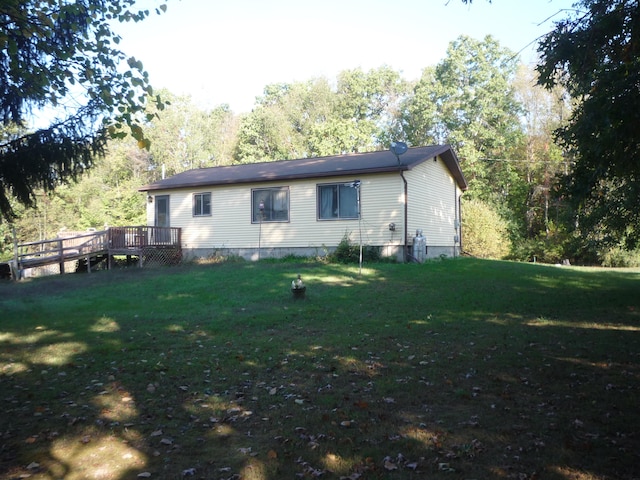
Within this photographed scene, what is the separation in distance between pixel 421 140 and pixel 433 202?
63.4 feet

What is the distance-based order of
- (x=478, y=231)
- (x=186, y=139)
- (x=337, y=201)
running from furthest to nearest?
(x=186, y=139)
(x=478, y=231)
(x=337, y=201)

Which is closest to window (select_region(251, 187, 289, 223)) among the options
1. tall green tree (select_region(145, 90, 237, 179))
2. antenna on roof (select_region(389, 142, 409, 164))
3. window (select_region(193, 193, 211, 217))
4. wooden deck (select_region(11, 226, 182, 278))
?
window (select_region(193, 193, 211, 217))

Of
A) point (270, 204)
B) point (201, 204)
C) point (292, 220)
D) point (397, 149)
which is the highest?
point (397, 149)

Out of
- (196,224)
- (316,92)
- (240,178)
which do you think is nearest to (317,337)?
(240,178)

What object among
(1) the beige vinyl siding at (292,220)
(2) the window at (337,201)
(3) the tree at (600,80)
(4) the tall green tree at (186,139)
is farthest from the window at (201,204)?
(4) the tall green tree at (186,139)

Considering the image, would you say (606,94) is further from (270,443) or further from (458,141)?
(458,141)

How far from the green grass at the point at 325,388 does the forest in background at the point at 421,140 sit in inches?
735

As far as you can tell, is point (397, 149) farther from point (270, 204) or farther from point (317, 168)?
point (270, 204)

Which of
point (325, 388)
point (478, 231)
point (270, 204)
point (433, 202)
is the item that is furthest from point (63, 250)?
point (478, 231)

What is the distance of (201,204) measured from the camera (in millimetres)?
21406

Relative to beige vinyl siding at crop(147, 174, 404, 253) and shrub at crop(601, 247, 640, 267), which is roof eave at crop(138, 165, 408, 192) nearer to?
beige vinyl siding at crop(147, 174, 404, 253)

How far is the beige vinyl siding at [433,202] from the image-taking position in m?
18.3

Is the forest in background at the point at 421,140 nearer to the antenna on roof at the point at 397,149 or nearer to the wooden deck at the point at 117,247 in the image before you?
the wooden deck at the point at 117,247

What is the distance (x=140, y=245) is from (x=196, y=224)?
256 cm
